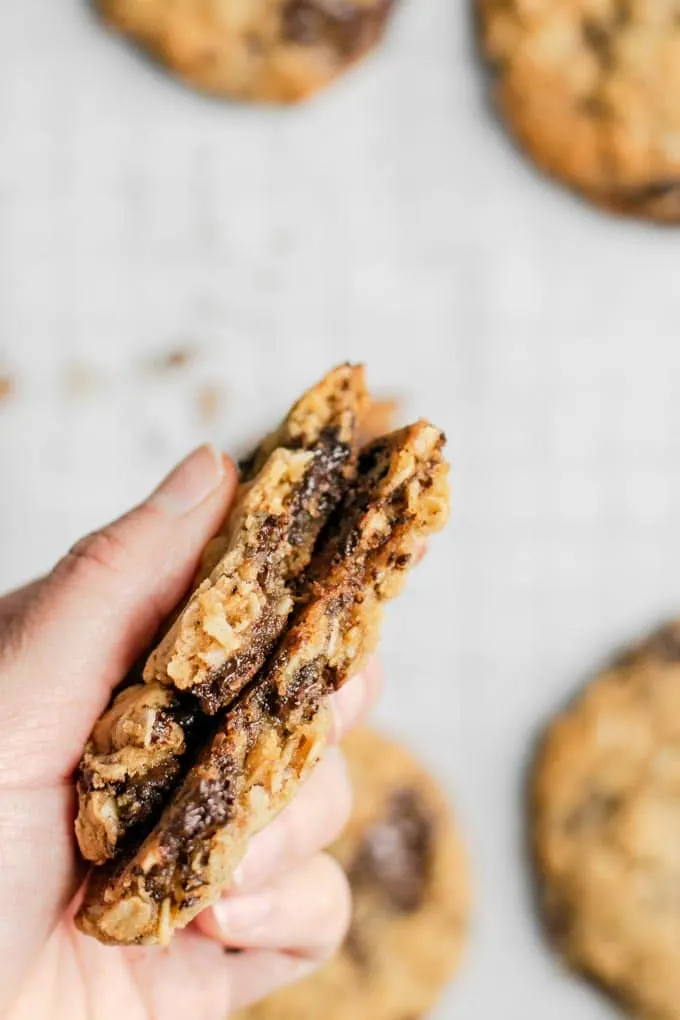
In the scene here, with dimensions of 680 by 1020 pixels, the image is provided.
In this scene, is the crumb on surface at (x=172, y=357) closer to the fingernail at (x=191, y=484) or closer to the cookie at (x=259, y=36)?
the cookie at (x=259, y=36)

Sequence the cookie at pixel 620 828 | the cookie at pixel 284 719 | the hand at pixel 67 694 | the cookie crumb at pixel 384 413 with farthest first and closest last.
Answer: the cookie crumb at pixel 384 413 → the cookie at pixel 620 828 → the hand at pixel 67 694 → the cookie at pixel 284 719

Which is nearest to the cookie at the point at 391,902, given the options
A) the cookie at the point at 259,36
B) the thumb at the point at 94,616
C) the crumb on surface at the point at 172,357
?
the crumb on surface at the point at 172,357

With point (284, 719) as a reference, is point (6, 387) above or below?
above

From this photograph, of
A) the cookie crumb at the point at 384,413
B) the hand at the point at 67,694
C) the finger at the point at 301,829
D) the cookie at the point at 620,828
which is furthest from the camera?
the cookie crumb at the point at 384,413

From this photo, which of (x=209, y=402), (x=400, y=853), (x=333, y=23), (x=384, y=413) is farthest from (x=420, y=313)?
(x=400, y=853)

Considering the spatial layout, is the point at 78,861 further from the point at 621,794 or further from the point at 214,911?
the point at 621,794

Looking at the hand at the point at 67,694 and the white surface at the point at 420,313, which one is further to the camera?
the white surface at the point at 420,313

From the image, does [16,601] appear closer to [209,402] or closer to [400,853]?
[209,402]

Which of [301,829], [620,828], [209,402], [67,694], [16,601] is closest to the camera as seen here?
[67,694]
